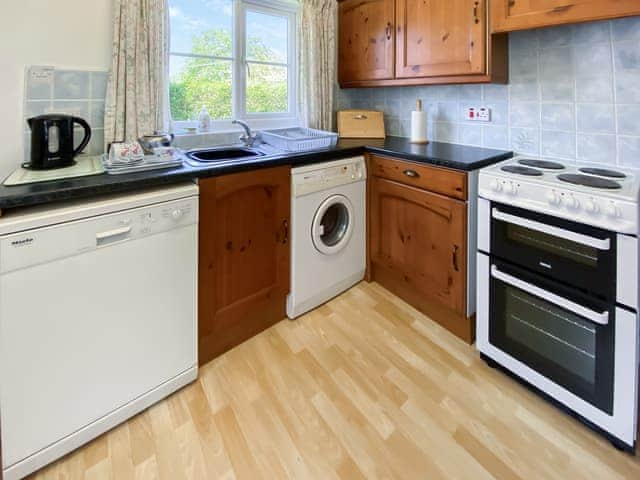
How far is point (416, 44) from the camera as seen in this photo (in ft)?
7.32

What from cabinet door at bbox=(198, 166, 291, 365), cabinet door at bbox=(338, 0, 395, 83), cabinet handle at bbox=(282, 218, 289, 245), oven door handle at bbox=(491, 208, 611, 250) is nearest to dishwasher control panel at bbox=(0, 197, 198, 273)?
cabinet door at bbox=(198, 166, 291, 365)

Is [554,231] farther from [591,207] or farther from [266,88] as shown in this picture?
[266,88]

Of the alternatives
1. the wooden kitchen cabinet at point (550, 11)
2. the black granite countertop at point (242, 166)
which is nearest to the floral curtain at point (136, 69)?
the black granite countertop at point (242, 166)

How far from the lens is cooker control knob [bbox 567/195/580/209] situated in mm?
1329

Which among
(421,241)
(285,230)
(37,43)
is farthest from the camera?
(421,241)

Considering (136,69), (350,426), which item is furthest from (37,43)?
(350,426)

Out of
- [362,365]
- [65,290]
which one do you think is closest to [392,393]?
[362,365]

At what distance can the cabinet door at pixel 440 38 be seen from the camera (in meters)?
1.91

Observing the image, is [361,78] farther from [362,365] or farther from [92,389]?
[92,389]

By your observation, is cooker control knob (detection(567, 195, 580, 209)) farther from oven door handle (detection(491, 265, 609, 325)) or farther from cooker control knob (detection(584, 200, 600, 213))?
oven door handle (detection(491, 265, 609, 325))

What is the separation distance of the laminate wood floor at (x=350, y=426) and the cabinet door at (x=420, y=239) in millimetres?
338

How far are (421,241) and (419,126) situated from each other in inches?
32.1

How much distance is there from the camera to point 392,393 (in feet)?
5.41

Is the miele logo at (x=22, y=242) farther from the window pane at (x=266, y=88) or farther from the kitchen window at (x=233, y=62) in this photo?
the window pane at (x=266, y=88)
